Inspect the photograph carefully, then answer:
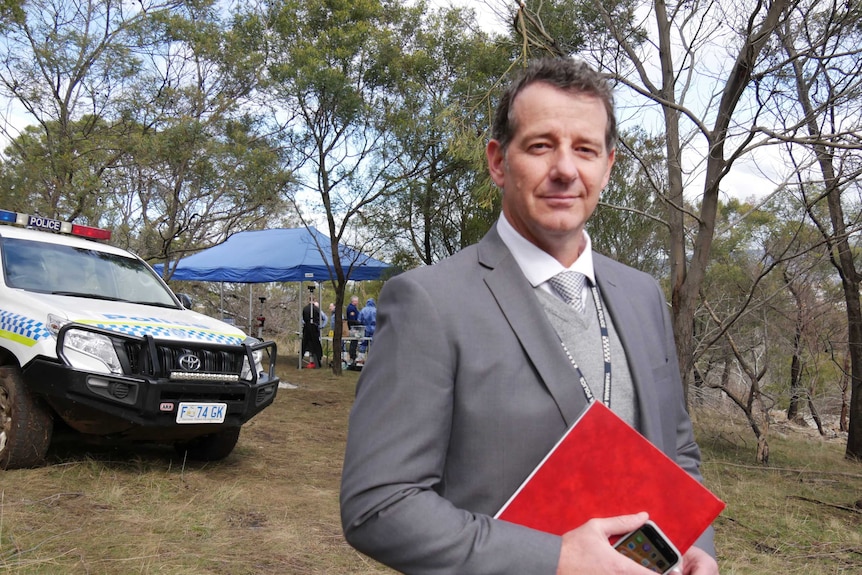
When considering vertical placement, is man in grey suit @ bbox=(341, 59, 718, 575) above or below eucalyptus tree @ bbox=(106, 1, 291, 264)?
below

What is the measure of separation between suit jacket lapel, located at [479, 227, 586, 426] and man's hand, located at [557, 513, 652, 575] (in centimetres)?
18

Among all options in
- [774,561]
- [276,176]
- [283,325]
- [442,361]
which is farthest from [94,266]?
[283,325]

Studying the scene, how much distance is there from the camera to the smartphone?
1.26 meters

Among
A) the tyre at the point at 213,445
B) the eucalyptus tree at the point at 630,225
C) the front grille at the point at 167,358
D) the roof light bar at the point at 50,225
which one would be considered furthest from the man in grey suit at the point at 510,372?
the eucalyptus tree at the point at 630,225

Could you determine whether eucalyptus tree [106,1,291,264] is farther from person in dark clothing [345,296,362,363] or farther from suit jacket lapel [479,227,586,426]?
suit jacket lapel [479,227,586,426]

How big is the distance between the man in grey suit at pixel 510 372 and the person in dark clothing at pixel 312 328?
15.9 meters

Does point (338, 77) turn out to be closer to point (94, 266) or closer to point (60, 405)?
point (94, 266)

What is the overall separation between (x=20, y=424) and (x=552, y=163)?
5275 millimetres

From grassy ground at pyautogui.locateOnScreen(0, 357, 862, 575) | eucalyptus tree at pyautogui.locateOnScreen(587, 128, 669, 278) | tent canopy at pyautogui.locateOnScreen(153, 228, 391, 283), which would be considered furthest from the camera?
tent canopy at pyautogui.locateOnScreen(153, 228, 391, 283)

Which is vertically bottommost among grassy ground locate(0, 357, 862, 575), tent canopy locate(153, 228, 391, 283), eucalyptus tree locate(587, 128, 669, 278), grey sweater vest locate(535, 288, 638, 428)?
grassy ground locate(0, 357, 862, 575)

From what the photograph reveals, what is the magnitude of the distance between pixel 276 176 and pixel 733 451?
29.0ft

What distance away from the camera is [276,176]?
541 inches

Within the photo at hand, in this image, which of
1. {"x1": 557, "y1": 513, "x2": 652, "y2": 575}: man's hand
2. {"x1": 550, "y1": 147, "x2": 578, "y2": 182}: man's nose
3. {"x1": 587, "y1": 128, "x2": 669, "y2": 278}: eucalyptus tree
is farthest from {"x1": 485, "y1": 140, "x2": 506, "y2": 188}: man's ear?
{"x1": 587, "y1": 128, "x2": 669, "y2": 278}: eucalyptus tree

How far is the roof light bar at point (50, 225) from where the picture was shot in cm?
652
